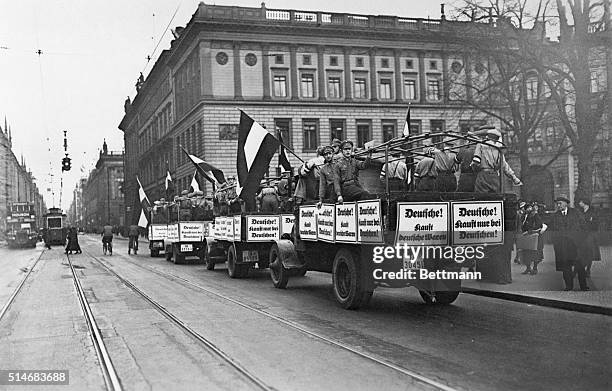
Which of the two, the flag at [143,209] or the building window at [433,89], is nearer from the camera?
the building window at [433,89]

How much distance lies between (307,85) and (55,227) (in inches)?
1061

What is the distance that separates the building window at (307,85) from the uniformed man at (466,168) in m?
33.9

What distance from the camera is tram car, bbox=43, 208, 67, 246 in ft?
189

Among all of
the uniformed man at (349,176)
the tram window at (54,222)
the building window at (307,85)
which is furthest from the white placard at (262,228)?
the tram window at (54,222)

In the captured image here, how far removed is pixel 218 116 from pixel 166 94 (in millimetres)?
19910

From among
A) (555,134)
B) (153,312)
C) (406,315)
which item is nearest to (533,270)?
(406,315)

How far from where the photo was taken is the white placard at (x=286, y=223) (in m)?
15.0

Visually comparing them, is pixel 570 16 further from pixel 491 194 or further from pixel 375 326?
Answer: pixel 375 326

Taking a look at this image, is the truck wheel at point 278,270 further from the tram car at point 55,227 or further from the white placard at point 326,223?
the tram car at point 55,227

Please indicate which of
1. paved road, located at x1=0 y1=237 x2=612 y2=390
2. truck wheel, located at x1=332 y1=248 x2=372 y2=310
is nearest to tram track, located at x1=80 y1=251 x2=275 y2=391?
Result: paved road, located at x1=0 y1=237 x2=612 y2=390

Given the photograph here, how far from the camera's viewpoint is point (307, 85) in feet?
147

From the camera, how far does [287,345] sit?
8133 mm

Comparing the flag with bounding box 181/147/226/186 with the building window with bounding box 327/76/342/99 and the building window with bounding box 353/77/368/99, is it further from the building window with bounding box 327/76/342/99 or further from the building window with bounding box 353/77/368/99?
the building window with bounding box 327/76/342/99

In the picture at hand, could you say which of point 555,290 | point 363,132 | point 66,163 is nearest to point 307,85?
point 363,132
